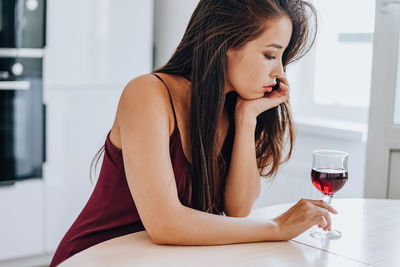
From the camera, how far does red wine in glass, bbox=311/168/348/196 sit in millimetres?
1305

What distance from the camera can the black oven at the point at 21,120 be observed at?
2736 millimetres

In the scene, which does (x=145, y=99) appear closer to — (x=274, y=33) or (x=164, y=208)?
(x=164, y=208)

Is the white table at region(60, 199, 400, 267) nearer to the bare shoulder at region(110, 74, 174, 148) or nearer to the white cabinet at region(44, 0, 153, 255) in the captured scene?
the bare shoulder at region(110, 74, 174, 148)

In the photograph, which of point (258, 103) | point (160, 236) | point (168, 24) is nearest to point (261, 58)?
point (258, 103)

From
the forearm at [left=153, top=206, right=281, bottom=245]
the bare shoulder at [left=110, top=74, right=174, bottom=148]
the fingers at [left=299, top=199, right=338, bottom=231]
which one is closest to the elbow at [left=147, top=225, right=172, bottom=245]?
the forearm at [left=153, top=206, right=281, bottom=245]

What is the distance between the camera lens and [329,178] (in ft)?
4.28

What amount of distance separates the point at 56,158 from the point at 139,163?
5.82 ft

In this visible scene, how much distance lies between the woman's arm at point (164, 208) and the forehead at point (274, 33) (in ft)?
1.05

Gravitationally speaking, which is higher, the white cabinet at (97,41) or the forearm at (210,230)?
the white cabinet at (97,41)

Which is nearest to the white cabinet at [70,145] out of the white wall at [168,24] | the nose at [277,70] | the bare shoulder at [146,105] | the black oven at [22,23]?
the black oven at [22,23]

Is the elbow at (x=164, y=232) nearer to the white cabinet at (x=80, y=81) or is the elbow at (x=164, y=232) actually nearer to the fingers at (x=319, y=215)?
the fingers at (x=319, y=215)

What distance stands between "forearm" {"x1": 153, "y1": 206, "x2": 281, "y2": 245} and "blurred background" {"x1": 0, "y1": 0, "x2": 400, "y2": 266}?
5.24 ft

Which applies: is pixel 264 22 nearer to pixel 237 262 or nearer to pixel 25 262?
pixel 237 262

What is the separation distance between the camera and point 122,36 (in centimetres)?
303
